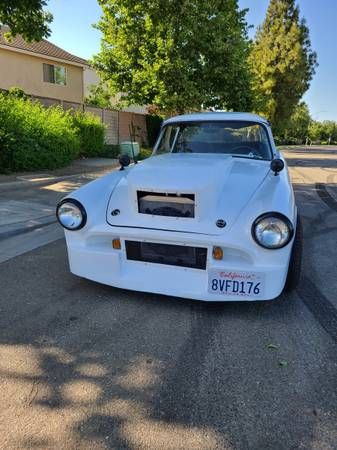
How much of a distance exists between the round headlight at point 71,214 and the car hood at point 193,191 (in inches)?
9.0

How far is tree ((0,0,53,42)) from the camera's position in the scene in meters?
9.97

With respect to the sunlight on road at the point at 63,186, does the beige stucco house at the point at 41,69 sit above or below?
above

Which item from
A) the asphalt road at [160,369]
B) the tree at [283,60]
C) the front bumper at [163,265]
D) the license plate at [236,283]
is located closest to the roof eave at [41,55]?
the tree at [283,60]

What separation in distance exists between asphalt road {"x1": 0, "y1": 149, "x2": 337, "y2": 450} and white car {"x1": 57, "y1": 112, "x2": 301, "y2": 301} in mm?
266

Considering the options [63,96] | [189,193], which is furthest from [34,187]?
[63,96]

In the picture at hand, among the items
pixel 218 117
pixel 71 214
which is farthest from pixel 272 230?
pixel 218 117

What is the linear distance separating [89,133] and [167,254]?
43.7 ft

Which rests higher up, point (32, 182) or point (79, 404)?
point (32, 182)

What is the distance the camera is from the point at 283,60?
3841cm

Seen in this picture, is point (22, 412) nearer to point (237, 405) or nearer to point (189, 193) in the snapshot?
point (237, 405)

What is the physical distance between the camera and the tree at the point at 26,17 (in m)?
9.97

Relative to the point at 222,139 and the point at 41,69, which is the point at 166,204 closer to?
the point at 222,139

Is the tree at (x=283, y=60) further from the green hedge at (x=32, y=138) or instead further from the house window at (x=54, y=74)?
the green hedge at (x=32, y=138)

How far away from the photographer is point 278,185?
3.57m
